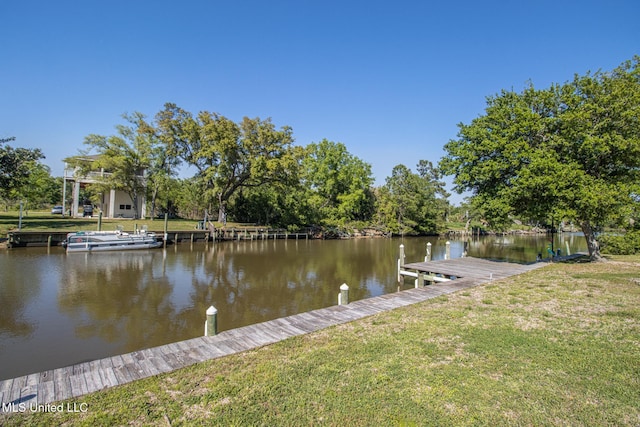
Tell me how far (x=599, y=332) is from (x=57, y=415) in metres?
8.84

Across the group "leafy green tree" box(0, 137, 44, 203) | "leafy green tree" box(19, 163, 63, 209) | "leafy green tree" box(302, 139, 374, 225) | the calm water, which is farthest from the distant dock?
"leafy green tree" box(19, 163, 63, 209)

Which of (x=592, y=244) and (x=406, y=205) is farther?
(x=406, y=205)

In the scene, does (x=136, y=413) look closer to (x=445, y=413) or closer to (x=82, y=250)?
(x=445, y=413)

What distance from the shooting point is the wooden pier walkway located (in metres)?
4.28

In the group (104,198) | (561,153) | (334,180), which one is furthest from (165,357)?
(334,180)

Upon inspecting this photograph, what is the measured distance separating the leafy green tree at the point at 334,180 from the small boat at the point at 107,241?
77.8 ft

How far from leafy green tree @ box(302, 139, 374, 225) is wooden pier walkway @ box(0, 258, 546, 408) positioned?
36880mm

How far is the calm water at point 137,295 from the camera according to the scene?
26.3 feet

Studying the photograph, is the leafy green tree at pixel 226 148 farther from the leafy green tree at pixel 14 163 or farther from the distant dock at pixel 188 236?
the leafy green tree at pixel 14 163

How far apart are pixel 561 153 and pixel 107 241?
28306 millimetres

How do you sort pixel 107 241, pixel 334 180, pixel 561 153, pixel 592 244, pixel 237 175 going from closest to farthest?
pixel 561 153
pixel 592 244
pixel 107 241
pixel 237 175
pixel 334 180

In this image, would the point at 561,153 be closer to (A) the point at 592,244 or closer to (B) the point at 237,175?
(A) the point at 592,244

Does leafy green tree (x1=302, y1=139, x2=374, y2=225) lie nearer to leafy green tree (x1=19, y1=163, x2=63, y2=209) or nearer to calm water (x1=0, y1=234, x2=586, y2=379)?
calm water (x1=0, y1=234, x2=586, y2=379)

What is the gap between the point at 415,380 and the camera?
15.0 ft
